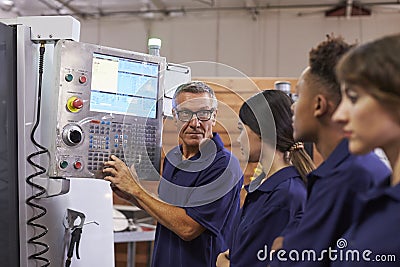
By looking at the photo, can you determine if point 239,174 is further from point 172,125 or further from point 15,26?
point 15,26

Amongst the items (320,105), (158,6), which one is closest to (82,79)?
(320,105)

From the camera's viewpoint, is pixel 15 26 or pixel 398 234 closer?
pixel 398 234

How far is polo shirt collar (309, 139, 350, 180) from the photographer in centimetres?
105

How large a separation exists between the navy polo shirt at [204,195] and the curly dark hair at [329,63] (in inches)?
17.9

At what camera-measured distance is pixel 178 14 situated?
425 cm

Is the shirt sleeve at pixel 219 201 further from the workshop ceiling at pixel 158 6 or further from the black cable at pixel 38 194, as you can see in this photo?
the workshop ceiling at pixel 158 6

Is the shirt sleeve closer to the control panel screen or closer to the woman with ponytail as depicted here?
the woman with ponytail

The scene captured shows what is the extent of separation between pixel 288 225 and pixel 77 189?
31.4 inches

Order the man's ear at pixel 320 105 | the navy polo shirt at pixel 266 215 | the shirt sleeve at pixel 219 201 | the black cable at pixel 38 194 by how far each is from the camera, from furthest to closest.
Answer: the black cable at pixel 38 194, the shirt sleeve at pixel 219 201, the navy polo shirt at pixel 266 215, the man's ear at pixel 320 105

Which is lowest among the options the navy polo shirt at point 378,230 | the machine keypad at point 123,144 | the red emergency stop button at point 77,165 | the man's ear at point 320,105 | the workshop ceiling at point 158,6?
the navy polo shirt at point 378,230

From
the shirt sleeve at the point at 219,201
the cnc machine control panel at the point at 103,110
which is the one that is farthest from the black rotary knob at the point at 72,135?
the shirt sleeve at the point at 219,201

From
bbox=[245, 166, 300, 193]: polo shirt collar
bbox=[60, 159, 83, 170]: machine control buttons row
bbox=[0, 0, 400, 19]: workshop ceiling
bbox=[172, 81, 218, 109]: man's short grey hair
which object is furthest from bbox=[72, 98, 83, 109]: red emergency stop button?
bbox=[0, 0, 400, 19]: workshop ceiling

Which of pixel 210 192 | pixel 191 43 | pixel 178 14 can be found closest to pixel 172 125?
pixel 210 192

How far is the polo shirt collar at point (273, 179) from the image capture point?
4.38ft
